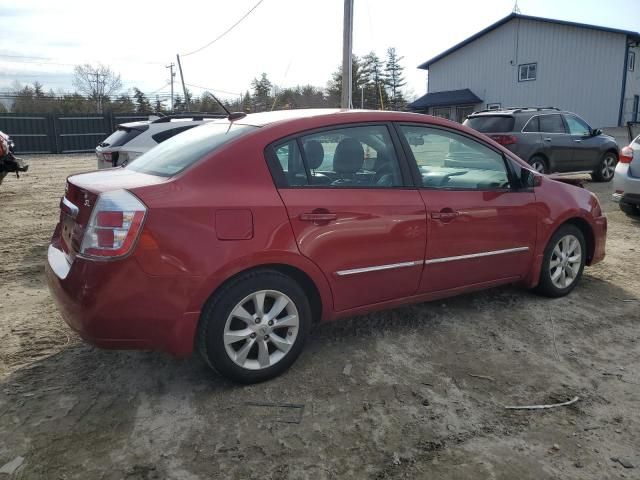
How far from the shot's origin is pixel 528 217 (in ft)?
13.6

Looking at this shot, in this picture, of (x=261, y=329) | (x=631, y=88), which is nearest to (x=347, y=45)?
(x=261, y=329)

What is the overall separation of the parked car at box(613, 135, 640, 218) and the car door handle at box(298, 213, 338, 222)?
6.35 meters

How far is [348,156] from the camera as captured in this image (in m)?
3.42

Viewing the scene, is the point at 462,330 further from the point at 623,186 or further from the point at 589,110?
the point at 589,110

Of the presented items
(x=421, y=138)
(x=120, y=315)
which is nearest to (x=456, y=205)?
(x=421, y=138)

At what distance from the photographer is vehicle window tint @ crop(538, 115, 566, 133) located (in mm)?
11250

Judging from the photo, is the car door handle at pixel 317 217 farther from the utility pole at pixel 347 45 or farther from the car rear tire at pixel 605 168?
the car rear tire at pixel 605 168

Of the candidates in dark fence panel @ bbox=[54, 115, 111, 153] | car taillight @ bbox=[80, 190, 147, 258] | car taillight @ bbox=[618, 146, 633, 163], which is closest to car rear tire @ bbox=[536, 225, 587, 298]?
car taillight @ bbox=[80, 190, 147, 258]

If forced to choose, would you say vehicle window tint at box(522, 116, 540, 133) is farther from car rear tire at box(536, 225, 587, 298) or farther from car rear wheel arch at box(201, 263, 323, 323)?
car rear wheel arch at box(201, 263, 323, 323)

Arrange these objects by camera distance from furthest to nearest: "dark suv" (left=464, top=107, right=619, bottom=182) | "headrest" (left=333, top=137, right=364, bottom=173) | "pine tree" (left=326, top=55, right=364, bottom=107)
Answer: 1. "pine tree" (left=326, top=55, right=364, bottom=107)
2. "dark suv" (left=464, top=107, right=619, bottom=182)
3. "headrest" (left=333, top=137, right=364, bottom=173)

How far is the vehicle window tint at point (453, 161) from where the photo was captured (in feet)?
12.1

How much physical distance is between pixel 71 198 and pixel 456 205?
2.54 metres

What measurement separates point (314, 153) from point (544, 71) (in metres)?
28.8

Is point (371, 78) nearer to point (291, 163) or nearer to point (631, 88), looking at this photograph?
point (631, 88)
